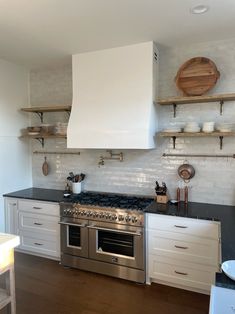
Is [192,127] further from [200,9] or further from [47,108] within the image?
[47,108]

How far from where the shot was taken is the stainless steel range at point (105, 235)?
9.37 ft

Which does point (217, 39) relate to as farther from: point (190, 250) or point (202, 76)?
point (190, 250)

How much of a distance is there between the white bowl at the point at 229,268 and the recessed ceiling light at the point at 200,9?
6.23 feet

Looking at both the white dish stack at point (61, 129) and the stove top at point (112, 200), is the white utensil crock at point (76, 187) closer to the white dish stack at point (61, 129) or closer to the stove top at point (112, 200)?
the stove top at point (112, 200)

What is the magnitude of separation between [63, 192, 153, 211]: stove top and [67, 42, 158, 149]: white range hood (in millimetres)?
647

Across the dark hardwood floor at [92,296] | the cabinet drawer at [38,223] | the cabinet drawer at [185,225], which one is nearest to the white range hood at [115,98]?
the cabinet drawer at [185,225]

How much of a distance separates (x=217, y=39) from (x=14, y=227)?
11.3 feet

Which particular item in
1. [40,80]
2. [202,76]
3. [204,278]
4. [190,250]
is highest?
[40,80]

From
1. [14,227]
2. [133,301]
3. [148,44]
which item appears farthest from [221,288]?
[14,227]

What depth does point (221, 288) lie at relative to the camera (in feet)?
4.36

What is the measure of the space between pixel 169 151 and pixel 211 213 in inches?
36.0

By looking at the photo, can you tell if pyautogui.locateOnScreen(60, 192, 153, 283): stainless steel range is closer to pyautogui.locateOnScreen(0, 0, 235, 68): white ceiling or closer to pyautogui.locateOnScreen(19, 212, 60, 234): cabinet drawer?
pyautogui.locateOnScreen(19, 212, 60, 234): cabinet drawer

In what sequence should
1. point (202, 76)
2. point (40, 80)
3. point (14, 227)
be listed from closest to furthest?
point (202, 76)
point (14, 227)
point (40, 80)

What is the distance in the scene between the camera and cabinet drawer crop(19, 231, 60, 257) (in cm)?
336
